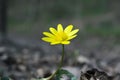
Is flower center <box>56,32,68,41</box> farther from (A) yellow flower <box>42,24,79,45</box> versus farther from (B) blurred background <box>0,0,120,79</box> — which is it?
(B) blurred background <box>0,0,120,79</box>

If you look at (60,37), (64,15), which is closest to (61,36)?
(60,37)

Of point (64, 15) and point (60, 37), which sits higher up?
point (64, 15)

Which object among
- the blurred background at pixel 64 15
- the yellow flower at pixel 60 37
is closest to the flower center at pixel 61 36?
the yellow flower at pixel 60 37

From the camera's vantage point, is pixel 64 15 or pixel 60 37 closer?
pixel 60 37

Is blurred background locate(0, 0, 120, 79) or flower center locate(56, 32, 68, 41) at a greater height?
blurred background locate(0, 0, 120, 79)

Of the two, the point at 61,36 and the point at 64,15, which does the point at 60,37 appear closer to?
the point at 61,36

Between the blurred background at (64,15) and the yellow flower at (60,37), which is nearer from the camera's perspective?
the yellow flower at (60,37)

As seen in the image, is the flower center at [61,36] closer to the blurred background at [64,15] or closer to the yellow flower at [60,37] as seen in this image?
the yellow flower at [60,37]

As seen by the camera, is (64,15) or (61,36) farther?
(64,15)

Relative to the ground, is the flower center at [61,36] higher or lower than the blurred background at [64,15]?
lower

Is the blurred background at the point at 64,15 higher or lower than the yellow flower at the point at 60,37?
higher

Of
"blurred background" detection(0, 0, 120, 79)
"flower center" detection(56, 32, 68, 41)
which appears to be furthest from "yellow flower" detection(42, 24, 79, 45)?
"blurred background" detection(0, 0, 120, 79)
